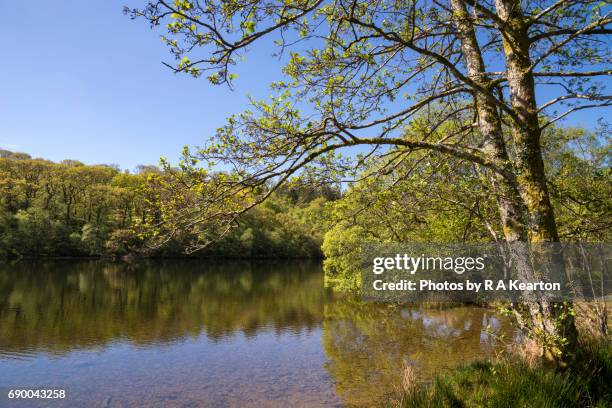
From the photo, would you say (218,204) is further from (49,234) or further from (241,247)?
(241,247)

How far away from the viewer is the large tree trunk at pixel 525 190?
4.72 meters

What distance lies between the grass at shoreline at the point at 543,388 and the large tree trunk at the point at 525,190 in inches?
11.6

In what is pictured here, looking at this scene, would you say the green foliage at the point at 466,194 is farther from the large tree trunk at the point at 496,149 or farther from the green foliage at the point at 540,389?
the green foliage at the point at 540,389

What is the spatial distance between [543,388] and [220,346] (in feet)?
45.9

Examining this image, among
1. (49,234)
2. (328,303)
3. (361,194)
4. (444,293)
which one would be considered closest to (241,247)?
(49,234)

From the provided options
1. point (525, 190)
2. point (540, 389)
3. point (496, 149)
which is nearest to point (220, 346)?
point (540, 389)

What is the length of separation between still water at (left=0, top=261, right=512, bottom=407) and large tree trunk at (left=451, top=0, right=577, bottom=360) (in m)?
0.76

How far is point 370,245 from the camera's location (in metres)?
22.1

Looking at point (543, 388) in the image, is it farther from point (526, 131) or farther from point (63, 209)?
point (63, 209)

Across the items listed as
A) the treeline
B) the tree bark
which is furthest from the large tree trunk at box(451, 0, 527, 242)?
the treeline

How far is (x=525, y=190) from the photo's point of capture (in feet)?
16.4

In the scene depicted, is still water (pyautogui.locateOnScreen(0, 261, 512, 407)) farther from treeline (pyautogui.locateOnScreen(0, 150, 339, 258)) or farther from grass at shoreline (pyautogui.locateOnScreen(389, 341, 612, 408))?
treeline (pyautogui.locateOnScreen(0, 150, 339, 258))

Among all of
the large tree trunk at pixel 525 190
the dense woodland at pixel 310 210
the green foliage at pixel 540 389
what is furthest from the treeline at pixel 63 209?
the large tree trunk at pixel 525 190

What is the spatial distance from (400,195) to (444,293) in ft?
62.2
